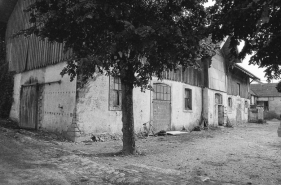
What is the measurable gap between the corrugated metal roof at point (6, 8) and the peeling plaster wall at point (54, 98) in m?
5.94

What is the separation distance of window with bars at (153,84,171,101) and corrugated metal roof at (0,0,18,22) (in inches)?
425

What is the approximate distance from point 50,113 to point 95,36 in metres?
5.64

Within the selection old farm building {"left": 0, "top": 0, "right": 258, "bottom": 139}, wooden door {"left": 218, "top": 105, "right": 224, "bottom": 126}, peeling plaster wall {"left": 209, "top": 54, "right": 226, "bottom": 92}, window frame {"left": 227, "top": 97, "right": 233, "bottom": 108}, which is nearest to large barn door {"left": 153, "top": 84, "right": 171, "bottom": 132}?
old farm building {"left": 0, "top": 0, "right": 258, "bottom": 139}

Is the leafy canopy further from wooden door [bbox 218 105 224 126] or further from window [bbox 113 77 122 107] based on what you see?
wooden door [bbox 218 105 224 126]

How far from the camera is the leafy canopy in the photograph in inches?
203

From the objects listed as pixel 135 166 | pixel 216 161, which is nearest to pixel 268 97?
pixel 216 161

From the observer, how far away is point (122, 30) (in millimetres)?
5852

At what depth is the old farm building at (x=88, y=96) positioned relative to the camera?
941 centimetres

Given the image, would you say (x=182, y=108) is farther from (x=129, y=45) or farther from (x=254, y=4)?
(x=254, y=4)

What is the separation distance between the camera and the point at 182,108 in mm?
14508

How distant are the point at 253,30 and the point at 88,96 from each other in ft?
22.2

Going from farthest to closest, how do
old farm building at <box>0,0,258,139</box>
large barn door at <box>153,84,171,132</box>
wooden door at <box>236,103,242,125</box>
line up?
wooden door at <box>236,103,242,125</box> → large barn door at <box>153,84,171,132</box> → old farm building at <box>0,0,258,139</box>

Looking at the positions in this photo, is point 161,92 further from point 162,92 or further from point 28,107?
point 28,107

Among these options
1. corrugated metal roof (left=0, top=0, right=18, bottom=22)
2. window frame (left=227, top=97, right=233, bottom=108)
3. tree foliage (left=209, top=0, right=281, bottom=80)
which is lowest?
window frame (left=227, top=97, right=233, bottom=108)
